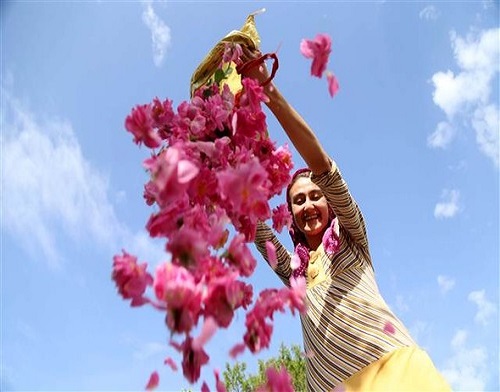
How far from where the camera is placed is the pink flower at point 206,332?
917 mm

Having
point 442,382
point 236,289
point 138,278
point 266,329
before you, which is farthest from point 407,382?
point 138,278

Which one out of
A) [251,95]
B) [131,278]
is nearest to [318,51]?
[251,95]

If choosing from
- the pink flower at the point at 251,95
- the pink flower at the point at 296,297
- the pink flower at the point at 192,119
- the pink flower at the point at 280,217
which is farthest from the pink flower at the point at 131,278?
the pink flower at the point at 280,217

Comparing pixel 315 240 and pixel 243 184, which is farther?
pixel 315 240

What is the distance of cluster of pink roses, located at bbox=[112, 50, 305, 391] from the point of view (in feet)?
3.04

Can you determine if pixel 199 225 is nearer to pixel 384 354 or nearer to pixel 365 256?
pixel 384 354

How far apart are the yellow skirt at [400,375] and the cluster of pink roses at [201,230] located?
55 cm

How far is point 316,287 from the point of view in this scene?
1.89m

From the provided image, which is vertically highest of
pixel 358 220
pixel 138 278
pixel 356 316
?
pixel 358 220

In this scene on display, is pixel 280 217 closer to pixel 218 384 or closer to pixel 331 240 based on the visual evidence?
pixel 331 240

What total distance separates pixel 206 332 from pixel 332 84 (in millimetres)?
691

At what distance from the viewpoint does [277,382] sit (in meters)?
1.29

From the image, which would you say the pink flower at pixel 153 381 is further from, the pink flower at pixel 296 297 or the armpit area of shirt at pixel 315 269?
the armpit area of shirt at pixel 315 269

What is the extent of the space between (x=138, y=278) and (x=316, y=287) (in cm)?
102
